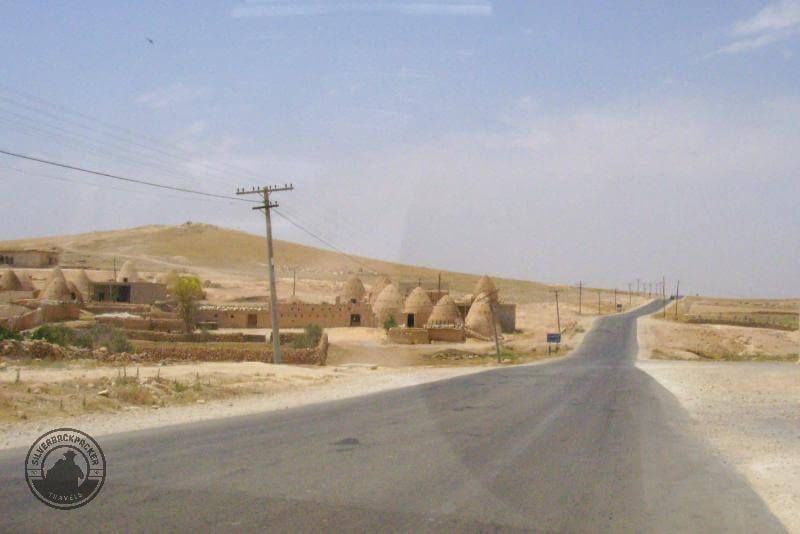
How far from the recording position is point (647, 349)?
180ft

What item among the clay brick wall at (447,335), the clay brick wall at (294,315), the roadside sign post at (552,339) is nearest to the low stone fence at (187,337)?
the clay brick wall at (294,315)

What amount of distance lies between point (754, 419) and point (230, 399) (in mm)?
12613

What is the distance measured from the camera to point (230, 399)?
67.6ft

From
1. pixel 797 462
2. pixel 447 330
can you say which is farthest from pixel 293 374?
pixel 447 330

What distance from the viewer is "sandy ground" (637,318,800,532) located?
32.8ft

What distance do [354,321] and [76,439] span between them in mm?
47223

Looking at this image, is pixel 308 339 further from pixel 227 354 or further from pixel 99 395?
pixel 99 395

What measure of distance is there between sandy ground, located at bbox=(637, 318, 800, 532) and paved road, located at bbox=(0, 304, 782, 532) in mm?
385

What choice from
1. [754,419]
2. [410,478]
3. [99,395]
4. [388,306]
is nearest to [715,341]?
[388,306]

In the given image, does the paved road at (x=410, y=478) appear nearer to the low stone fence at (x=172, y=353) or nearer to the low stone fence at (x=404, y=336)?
the low stone fence at (x=172, y=353)

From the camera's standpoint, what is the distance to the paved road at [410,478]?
7430 mm

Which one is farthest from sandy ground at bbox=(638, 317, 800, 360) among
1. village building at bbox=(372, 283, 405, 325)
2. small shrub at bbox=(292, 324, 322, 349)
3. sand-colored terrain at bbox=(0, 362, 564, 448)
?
sand-colored terrain at bbox=(0, 362, 564, 448)

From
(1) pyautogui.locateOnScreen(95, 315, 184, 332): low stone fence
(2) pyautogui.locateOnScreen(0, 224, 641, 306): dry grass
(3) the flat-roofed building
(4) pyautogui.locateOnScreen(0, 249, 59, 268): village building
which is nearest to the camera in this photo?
(1) pyautogui.locateOnScreen(95, 315, 184, 332): low stone fence

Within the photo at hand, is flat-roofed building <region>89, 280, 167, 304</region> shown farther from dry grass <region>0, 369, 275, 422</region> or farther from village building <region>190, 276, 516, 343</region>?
dry grass <region>0, 369, 275, 422</region>
